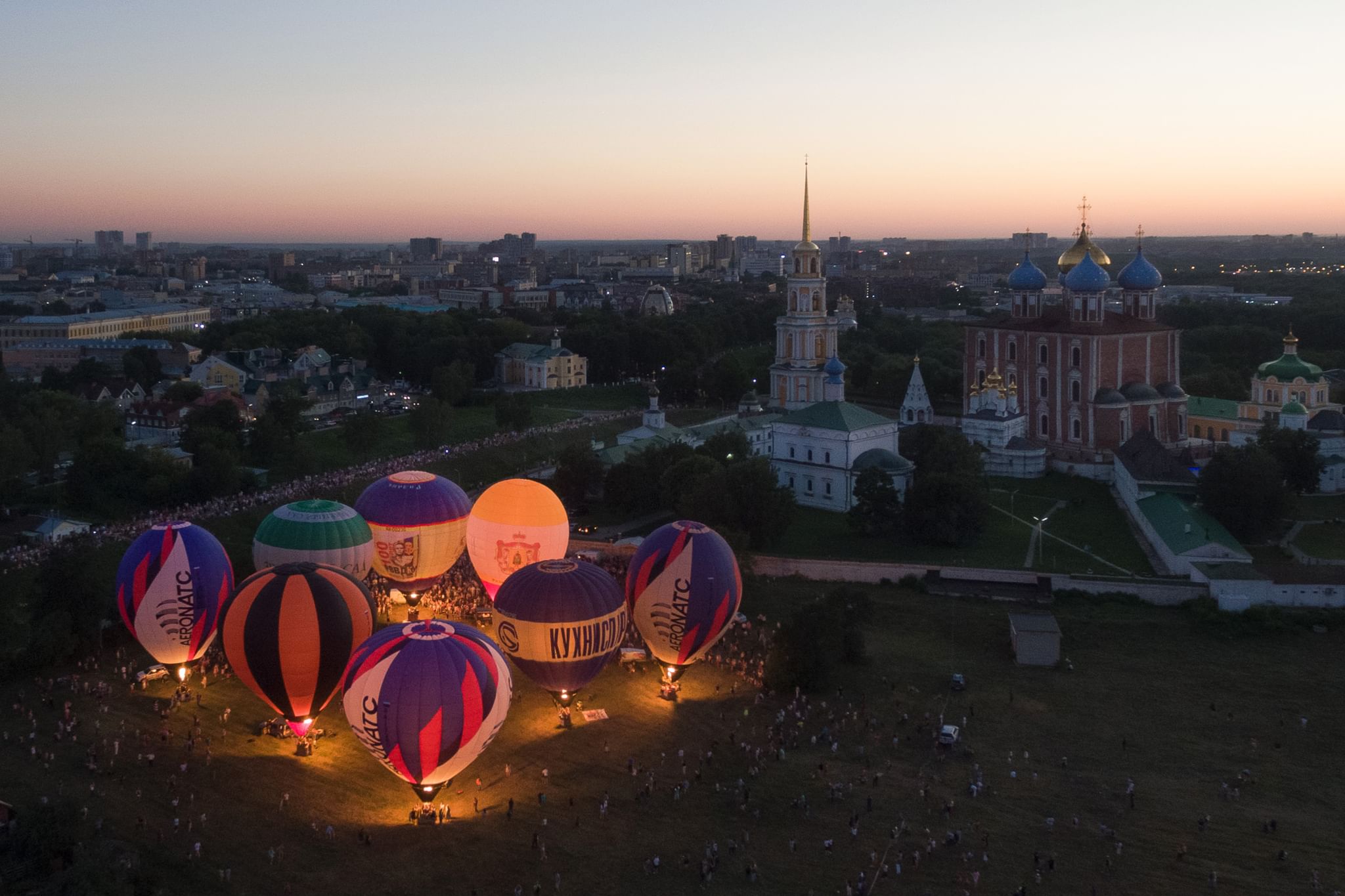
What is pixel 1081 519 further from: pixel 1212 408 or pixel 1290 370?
pixel 1212 408

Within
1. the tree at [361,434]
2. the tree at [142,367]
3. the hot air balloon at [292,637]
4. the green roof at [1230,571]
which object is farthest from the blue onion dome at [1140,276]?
A: the tree at [142,367]

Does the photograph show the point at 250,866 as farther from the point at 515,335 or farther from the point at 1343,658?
the point at 515,335

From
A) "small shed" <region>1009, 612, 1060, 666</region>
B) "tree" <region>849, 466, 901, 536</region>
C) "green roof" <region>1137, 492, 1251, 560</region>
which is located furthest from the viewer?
"tree" <region>849, 466, 901, 536</region>

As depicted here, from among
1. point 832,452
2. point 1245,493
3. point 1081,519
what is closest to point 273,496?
point 832,452

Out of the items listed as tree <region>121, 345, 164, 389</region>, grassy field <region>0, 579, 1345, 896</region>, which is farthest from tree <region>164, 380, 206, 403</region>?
grassy field <region>0, 579, 1345, 896</region>

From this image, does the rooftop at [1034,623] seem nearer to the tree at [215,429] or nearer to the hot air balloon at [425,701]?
the hot air balloon at [425,701]

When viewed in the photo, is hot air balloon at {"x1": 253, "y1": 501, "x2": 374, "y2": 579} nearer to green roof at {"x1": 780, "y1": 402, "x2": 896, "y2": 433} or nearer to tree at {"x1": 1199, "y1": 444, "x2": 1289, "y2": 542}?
green roof at {"x1": 780, "y1": 402, "x2": 896, "y2": 433}

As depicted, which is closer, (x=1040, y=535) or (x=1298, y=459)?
(x=1040, y=535)

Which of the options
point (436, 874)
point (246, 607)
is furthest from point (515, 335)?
point (436, 874)
